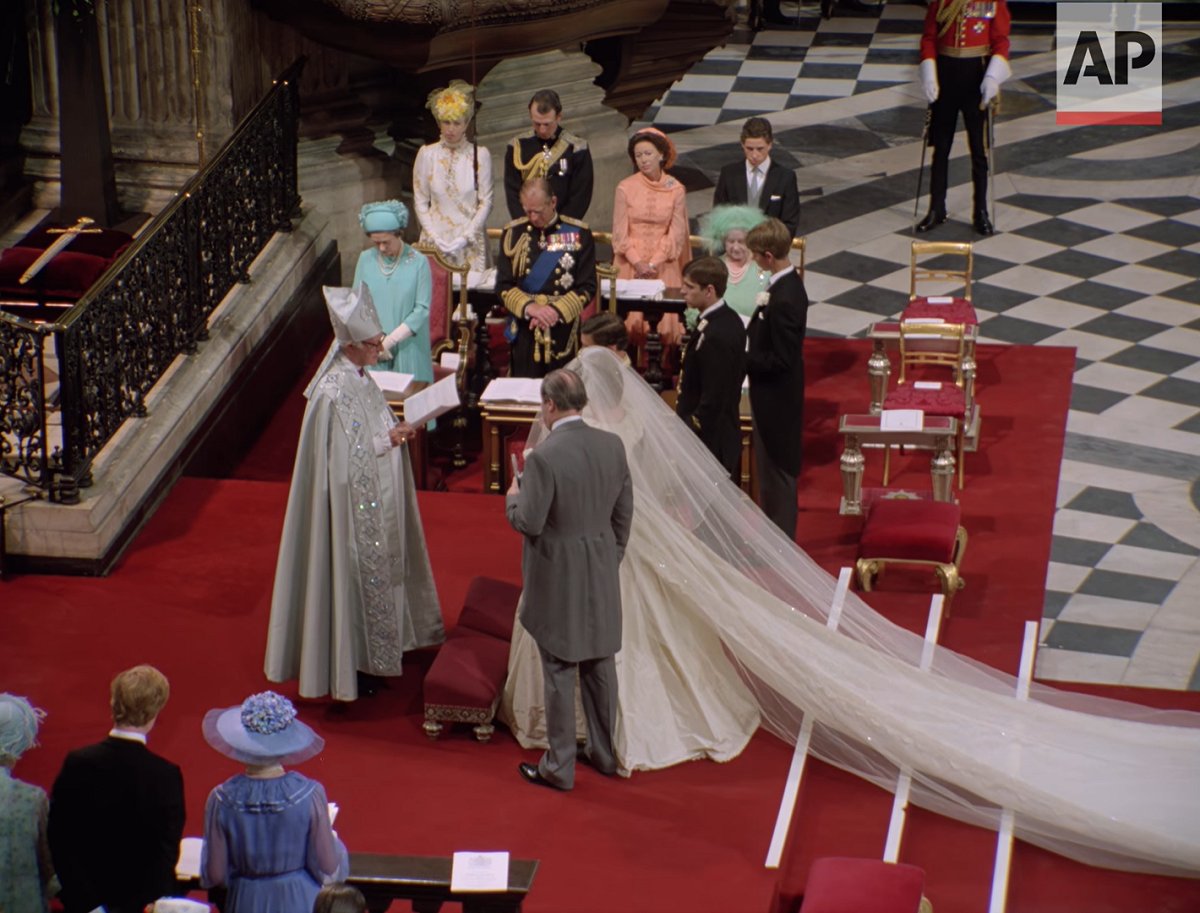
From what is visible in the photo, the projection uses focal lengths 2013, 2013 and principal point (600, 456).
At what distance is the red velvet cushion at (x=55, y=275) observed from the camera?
942 cm

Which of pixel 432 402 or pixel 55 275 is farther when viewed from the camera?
pixel 55 275

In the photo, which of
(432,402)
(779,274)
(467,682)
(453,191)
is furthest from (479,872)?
(453,191)

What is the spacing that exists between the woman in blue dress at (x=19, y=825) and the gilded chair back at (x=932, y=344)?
5.74 meters

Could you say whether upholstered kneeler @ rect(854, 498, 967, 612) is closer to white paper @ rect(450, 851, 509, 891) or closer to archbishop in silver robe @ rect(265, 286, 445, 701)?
archbishop in silver robe @ rect(265, 286, 445, 701)

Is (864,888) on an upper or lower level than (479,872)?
lower

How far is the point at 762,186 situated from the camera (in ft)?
33.9

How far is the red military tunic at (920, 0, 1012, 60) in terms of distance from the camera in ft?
42.1

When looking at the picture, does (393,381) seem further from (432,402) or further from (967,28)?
(967,28)

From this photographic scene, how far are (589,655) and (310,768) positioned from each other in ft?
3.56

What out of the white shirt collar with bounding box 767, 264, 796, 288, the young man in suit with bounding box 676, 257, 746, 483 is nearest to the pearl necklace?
the young man in suit with bounding box 676, 257, 746, 483

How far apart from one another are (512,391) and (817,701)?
2.76m

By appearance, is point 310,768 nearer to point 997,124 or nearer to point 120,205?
point 120,205

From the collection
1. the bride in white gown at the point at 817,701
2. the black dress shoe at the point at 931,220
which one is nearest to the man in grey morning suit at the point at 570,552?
the bride in white gown at the point at 817,701

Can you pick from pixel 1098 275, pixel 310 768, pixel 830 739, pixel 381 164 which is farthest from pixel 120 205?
pixel 1098 275
